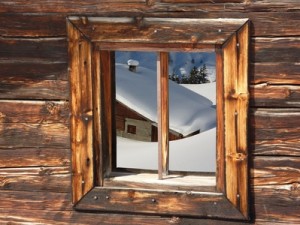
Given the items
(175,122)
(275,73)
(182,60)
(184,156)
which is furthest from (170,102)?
(182,60)

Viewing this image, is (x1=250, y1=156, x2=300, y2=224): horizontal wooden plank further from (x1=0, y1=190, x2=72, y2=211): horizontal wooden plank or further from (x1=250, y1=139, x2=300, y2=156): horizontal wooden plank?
(x1=0, y1=190, x2=72, y2=211): horizontal wooden plank

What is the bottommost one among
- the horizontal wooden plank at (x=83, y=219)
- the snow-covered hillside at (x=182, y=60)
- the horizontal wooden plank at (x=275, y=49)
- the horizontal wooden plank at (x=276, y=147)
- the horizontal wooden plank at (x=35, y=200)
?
the horizontal wooden plank at (x=83, y=219)

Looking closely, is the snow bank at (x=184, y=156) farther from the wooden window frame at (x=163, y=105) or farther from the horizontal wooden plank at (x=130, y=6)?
the horizontal wooden plank at (x=130, y=6)

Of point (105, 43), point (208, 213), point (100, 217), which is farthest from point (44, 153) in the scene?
point (208, 213)

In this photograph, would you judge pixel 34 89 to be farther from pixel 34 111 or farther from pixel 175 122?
pixel 175 122

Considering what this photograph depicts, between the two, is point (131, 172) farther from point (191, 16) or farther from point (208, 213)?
point (191, 16)

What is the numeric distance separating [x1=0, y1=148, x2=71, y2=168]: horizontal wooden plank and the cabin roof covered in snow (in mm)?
11170

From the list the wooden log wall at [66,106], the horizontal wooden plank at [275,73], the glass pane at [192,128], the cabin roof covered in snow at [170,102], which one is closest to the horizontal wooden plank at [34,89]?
the wooden log wall at [66,106]

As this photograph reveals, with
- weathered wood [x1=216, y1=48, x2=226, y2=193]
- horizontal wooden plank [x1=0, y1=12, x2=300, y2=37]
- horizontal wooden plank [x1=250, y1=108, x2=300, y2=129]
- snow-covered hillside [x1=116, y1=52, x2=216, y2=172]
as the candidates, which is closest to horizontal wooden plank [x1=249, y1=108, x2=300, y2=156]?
horizontal wooden plank [x1=250, y1=108, x2=300, y2=129]

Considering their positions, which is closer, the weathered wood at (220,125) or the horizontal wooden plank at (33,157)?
the weathered wood at (220,125)

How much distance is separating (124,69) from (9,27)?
16.3 m

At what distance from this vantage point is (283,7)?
117 inches

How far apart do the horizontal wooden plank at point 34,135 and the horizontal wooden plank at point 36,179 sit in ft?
0.49

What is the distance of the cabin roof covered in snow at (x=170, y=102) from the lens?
1539 centimetres
